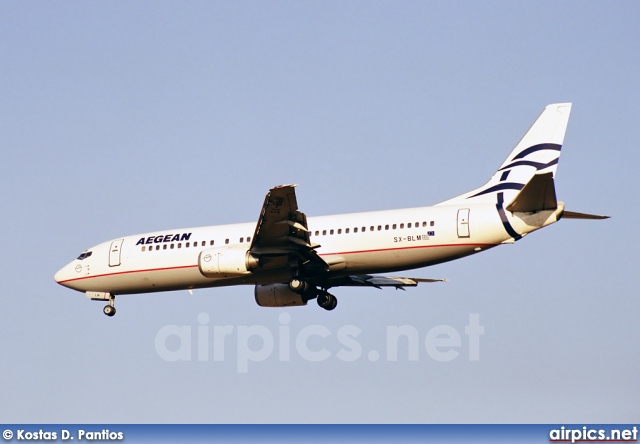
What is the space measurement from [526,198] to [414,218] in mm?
4335

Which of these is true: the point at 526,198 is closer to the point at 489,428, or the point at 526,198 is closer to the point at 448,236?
the point at 448,236

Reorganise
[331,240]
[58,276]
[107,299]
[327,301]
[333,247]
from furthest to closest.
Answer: [58,276] < [107,299] < [327,301] < [331,240] < [333,247]

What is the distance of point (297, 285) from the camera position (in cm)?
4056

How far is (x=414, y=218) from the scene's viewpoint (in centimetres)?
3897

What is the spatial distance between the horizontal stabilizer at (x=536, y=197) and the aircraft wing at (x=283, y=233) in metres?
7.19

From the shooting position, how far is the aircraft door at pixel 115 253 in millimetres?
43934

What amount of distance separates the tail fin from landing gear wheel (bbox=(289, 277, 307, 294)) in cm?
594

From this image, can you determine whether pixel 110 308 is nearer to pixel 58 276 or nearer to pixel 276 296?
pixel 58 276

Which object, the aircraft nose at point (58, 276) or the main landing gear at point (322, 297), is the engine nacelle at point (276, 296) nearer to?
the main landing gear at point (322, 297)

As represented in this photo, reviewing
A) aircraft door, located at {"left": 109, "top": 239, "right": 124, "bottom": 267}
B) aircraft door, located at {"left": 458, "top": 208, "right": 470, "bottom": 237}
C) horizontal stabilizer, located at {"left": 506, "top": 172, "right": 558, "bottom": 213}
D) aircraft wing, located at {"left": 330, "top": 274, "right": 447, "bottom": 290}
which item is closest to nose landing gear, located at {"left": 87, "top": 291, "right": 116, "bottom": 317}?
aircraft door, located at {"left": 109, "top": 239, "right": 124, "bottom": 267}

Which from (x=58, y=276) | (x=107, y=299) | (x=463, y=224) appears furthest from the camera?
(x=58, y=276)

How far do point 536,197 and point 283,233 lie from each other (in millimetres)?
8883

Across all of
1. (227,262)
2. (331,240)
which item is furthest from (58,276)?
(331,240)

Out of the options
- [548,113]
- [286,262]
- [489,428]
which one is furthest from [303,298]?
[548,113]
